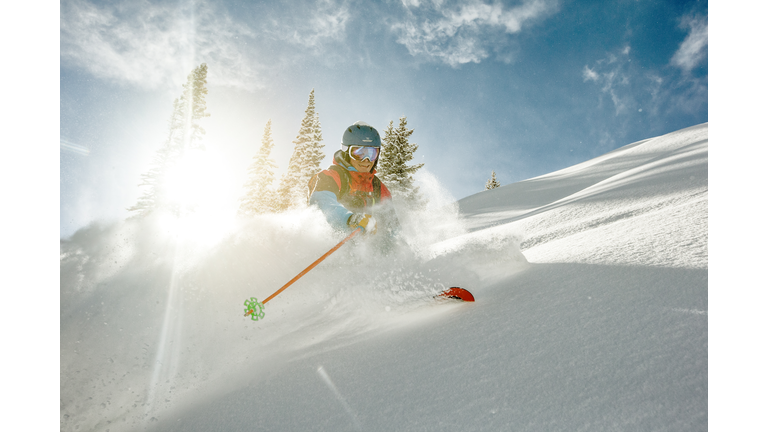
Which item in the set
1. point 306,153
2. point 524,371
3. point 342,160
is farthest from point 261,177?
point 524,371

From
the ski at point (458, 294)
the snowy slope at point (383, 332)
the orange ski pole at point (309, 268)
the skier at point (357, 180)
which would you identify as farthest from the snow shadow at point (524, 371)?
the skier at point (357, 180)

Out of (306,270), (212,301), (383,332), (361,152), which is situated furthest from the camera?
(361,152)

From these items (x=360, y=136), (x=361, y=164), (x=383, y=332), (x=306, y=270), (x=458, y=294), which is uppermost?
(x=360, y=136)

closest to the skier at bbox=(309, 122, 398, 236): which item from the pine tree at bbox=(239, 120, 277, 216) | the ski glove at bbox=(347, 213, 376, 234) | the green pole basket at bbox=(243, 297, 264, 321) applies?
the ski glove at bbox=(347, 213, 376, 234)

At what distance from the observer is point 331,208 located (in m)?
4.05

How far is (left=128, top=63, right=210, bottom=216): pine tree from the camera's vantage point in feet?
60.8

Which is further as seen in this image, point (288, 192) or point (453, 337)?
point (288, 192)

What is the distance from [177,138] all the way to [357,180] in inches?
749

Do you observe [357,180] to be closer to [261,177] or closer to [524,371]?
[524,371]

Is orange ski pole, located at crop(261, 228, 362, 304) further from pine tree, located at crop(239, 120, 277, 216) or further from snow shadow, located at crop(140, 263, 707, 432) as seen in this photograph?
pine tree, located at crop(239, 120, 277, 216)

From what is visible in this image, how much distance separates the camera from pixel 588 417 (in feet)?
4.23
